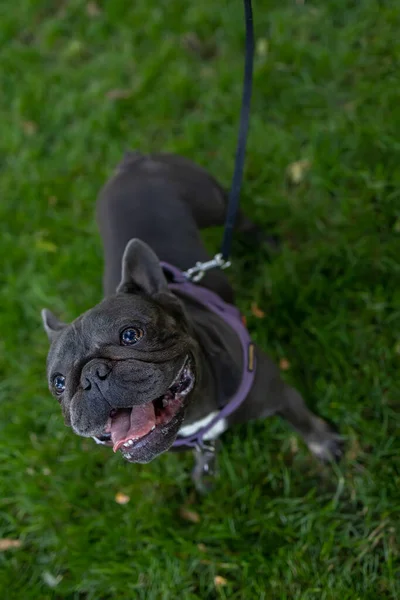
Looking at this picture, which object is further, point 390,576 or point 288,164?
point 288,164

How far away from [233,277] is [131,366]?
6.87ft

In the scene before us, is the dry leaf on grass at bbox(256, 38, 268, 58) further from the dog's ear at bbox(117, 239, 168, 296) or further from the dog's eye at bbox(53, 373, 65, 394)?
the dog's eye at bbox(53, 373, 65, 394)

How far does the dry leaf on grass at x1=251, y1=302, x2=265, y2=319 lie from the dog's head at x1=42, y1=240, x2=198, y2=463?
1303 mm

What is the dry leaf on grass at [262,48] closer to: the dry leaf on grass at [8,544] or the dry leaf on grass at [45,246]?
the dry leaf on grass at [45,246]

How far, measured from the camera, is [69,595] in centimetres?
373

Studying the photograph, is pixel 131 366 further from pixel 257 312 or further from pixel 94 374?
pixel 257 312

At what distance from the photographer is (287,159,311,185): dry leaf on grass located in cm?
452

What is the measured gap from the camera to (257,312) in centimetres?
414

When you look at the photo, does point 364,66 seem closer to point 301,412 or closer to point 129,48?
point 129,48

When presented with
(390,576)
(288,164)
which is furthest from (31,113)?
(390,576)

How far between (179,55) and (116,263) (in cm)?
273

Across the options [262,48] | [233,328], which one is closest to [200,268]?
[233,328]

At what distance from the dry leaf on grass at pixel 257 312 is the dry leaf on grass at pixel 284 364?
0.35m

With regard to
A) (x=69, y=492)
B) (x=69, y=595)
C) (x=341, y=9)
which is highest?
(x=341, y=9)
